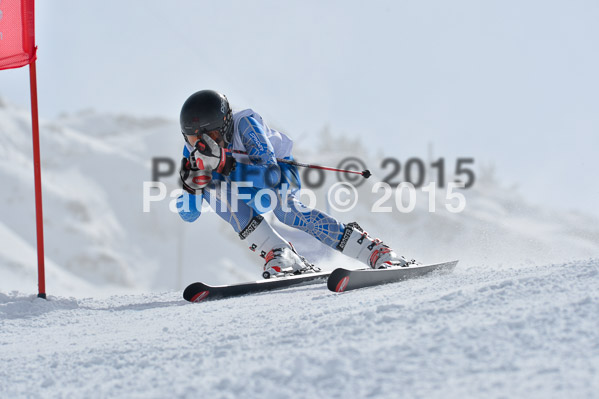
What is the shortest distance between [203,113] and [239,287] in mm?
1197

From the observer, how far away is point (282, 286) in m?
4.12

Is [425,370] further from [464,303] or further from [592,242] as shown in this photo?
[592,242]

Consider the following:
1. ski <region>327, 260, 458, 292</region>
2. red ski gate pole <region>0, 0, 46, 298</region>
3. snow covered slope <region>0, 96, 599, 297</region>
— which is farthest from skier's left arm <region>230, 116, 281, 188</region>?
→ snow covered slope <region>0, 96, 599, 297</region>

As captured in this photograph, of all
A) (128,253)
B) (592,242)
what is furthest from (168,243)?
(592,242)

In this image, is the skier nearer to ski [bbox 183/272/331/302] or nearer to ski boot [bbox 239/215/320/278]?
ski boot [bbox 239/215/320/278]

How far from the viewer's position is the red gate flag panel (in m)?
4.41

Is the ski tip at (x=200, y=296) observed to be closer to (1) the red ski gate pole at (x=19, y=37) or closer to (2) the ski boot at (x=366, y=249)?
(2) the ski boot at (x=366, y=249)

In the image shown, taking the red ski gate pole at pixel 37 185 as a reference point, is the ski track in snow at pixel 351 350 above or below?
below

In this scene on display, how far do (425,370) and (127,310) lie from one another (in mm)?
2579

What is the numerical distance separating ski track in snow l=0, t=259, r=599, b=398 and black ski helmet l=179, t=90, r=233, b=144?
1.49 meters

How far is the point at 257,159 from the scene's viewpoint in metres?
4.11

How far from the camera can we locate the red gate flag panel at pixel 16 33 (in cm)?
441

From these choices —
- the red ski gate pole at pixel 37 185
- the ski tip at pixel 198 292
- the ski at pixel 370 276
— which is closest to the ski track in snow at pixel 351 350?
the ski at pixel 370 276

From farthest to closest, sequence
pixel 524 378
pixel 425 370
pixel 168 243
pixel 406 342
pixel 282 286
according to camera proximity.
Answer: pixel 168 243 < pixel 282 286 < pixel 406 342 < pixel 425 370 < pixel 524 378
